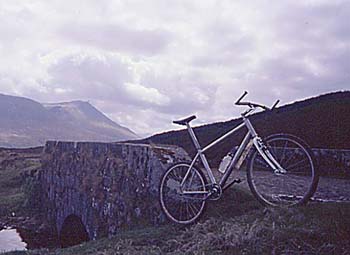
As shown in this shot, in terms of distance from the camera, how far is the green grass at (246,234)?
607 cm

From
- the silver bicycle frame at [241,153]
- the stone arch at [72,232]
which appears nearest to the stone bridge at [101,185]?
the stone arch at [72,232]

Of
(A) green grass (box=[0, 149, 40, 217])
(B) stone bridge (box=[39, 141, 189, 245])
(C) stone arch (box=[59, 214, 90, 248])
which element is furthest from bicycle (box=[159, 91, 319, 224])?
(A) green grass (box=[0, 149, 40, 217])

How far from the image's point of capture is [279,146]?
724 cm

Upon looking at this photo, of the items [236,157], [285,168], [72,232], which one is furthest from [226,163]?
[72,232]

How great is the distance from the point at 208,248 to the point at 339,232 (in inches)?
54.5

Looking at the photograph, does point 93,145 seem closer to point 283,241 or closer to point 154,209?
point 154,209

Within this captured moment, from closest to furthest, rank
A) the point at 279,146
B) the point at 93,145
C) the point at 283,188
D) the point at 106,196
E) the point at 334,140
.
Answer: the point at 279,146 → the point at 283,188 → the point at 106,196 → the point at 93,145 → the point at 334,140

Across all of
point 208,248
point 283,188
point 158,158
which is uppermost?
point 158,158

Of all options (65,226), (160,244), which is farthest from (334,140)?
(160,244)

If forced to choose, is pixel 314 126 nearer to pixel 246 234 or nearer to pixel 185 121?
pixel 185 121

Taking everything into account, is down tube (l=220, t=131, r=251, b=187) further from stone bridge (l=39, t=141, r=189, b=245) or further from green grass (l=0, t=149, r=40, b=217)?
green grass (l=0, t=149, r=40, b=217)

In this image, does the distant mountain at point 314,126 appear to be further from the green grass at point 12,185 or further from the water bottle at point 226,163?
the green grass at point 12,185

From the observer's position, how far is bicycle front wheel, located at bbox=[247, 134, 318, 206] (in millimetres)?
6961

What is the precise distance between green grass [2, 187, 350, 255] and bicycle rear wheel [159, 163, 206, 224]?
0.18m
